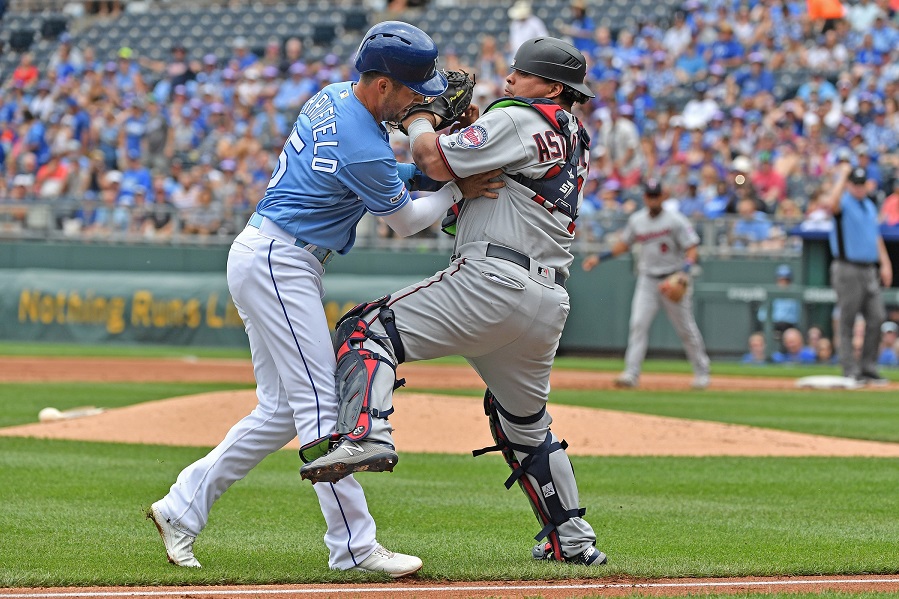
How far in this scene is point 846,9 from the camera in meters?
21.8

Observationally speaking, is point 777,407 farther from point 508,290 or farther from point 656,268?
point 508,290

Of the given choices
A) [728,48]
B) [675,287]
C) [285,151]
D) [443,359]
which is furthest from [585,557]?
[728,48]

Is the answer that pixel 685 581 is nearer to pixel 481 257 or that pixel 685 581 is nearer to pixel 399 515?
pixel 481 257

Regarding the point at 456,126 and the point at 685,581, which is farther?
the point at 456,126

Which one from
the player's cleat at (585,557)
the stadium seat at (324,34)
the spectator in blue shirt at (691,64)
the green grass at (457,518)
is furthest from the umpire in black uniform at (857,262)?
the stadium seat at (324,34)

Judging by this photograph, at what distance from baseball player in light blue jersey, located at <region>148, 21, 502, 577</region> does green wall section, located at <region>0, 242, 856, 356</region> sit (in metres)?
13.7

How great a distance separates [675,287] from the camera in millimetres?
14117

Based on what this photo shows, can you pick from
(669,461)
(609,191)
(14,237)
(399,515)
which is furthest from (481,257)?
(14,237)

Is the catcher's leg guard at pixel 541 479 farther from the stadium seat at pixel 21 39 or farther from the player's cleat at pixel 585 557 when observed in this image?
the stadium seat at pixel 21 39

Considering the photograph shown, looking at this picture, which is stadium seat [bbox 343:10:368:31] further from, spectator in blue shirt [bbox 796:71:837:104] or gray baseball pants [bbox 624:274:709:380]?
gray baseball pants [bbox 624:274:709:380]

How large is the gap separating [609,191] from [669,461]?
10714 millimetres

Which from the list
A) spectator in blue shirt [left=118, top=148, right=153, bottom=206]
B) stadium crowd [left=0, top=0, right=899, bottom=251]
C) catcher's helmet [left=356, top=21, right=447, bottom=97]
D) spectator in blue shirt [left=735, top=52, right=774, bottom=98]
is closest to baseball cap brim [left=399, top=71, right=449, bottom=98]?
catcher's helmet [left=356, top=21, right=447, bottom=97]

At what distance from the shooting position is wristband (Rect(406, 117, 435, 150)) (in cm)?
489

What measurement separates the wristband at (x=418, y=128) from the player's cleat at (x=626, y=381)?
9777 millimetres
